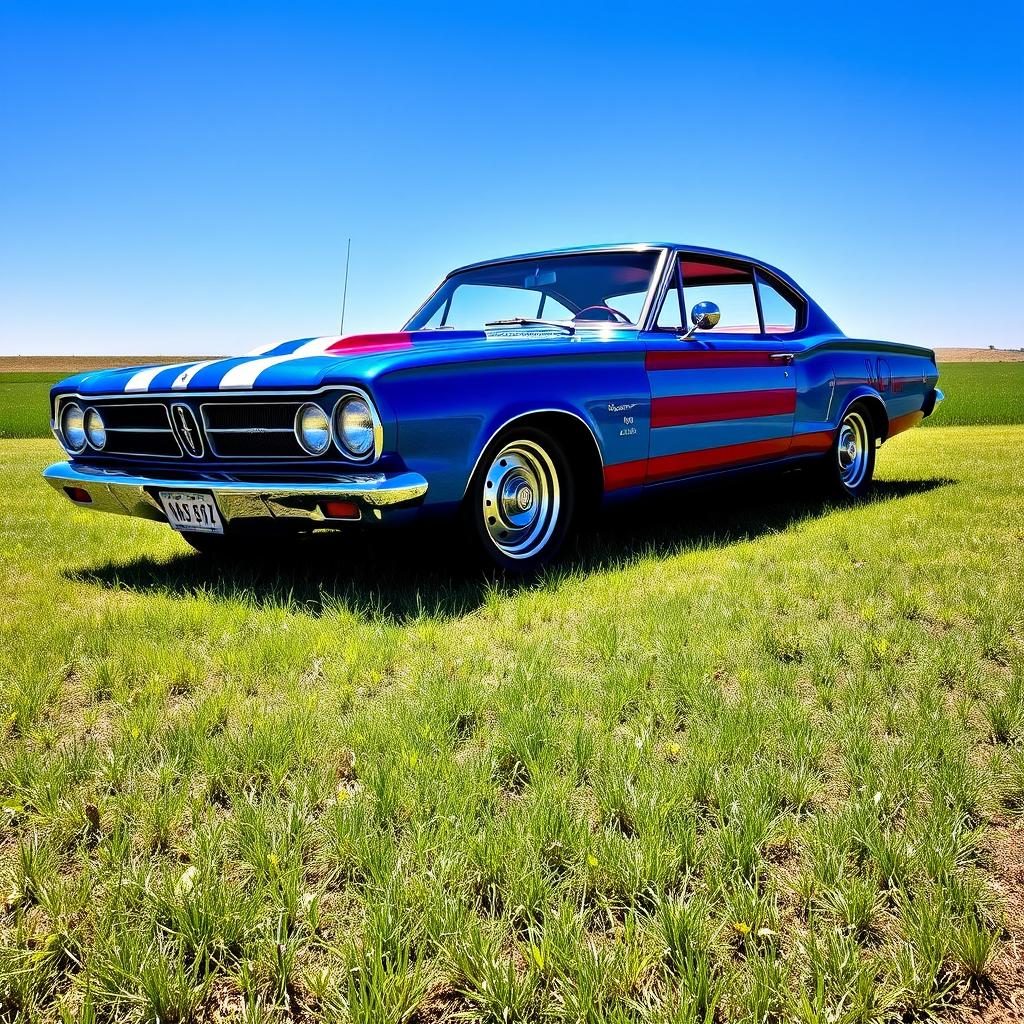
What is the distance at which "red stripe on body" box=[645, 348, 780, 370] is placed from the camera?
445 centimetres

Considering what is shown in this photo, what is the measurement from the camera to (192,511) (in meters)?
3.70

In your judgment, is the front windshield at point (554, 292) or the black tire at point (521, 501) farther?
the front windshield at point (554, 292)

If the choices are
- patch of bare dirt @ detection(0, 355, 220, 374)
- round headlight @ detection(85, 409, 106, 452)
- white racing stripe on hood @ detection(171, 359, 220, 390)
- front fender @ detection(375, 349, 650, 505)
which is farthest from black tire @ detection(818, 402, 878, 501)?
patch of bare dirt @ detection(0, 355, 220, 374)

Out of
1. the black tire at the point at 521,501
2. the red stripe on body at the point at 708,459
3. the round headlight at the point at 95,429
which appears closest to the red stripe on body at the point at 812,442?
the red stripe on body at the point at 708,459

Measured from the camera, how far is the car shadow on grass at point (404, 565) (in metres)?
3.57

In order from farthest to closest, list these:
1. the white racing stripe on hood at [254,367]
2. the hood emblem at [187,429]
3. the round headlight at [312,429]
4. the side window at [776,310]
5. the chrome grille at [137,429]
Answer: the side window at [776,310] → the chrome grille at [137,429] → the hood emblem at [187,429] → the white racing stripe on hood at [254,367] → the round headlight at [312,429]

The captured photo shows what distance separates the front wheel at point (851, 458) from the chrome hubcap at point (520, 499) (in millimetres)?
2796

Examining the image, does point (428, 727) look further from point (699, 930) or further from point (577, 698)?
point (699, 930)

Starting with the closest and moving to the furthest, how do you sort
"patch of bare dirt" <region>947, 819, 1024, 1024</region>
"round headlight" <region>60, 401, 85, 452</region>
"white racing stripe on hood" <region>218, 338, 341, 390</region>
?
1. "patch of bare dirt" <region>947, 819, 1024, 1024</region>
2. "white racing stripe on hood" <region>218, 338, 341, 390</region>
3. "round headlight" <region>60, 401, 85, 452</region>

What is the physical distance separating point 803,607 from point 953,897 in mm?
1930

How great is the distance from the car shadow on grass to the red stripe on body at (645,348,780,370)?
0.63 m

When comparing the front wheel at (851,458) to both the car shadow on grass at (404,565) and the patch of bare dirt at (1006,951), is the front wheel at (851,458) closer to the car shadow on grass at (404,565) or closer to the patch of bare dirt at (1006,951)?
the car shadow on grass at (404,565)

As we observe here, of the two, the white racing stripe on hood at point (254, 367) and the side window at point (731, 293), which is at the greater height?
the side window at point (731, 293)

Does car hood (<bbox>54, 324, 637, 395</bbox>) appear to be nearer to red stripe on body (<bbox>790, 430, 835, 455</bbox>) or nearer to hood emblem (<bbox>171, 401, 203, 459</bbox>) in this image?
hood emblem (<bbox>171, 401, 203, 459</bbox>)
